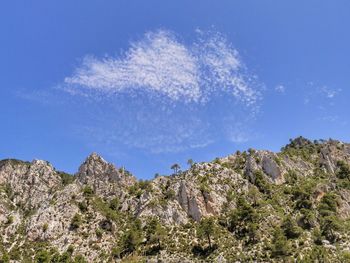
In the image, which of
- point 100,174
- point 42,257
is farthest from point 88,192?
point 42,257

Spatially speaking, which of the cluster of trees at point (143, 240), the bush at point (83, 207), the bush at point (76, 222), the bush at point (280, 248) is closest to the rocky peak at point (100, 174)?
the bush at point (83, 207)

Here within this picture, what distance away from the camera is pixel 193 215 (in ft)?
486

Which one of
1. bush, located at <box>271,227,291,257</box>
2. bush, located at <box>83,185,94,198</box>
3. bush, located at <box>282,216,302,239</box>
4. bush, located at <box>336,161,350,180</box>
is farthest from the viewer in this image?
bush, located at <box>336,161,350,180</box>

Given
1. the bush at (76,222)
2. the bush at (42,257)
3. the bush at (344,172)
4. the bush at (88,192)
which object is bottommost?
the bush at (42,257)

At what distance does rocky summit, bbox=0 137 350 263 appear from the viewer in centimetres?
12438

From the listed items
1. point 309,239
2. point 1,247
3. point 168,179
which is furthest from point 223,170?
point 1,247

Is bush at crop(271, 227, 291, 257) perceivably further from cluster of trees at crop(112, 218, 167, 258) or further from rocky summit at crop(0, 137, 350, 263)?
cluster of trees at crop(112, 218, 167, 258)

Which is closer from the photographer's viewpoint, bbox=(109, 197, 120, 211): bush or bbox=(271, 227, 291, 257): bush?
bbox=(271, 227, 291, 257): bush

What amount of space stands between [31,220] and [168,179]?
62.4 metres

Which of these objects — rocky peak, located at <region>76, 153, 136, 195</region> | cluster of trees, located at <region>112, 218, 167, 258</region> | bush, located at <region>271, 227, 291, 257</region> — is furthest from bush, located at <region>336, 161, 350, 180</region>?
rocky peak, located at <region>76, 153, 136, 195</region>

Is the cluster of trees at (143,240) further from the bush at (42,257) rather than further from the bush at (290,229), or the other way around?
the bush at (290,229)

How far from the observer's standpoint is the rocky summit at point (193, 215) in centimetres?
12438

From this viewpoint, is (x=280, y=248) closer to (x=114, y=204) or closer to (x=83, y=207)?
(x=114, y=204)

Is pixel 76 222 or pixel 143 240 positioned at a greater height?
pixel 76 222
